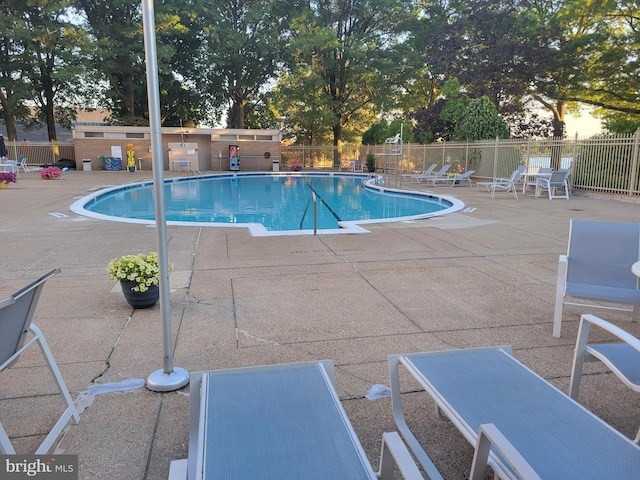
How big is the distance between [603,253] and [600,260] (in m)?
0.07

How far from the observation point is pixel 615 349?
8.09 feet

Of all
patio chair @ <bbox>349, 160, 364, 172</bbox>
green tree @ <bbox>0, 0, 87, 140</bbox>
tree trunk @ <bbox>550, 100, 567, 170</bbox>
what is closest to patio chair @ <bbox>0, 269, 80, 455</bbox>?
tree trunk @ <bbox>550, 100, 567, 170</bbox>

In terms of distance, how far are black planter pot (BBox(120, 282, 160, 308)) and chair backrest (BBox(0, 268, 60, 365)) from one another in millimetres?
1799

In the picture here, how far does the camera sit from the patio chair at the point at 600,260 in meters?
3.65

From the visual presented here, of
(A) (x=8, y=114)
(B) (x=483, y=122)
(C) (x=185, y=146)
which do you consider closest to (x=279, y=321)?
(B) (x=483, y=122)

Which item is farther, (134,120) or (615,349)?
(134,120)

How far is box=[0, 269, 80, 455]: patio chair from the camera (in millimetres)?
1910

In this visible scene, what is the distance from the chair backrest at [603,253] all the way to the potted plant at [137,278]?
11.7ft

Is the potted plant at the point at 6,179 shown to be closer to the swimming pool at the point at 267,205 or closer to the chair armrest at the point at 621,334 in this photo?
the swimming pool at the point at 267,205

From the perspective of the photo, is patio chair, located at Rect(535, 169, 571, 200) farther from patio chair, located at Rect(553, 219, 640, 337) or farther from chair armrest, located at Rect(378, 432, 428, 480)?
chair armrest, located at Rect(378, 432, 428, 480)

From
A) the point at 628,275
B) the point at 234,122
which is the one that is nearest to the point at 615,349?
the point at 628,275

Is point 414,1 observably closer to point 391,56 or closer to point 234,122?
point 391,56

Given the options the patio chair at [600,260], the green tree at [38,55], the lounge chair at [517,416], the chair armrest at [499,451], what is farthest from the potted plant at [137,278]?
the green tree at [38,55]

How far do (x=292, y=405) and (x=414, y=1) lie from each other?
120 feet
